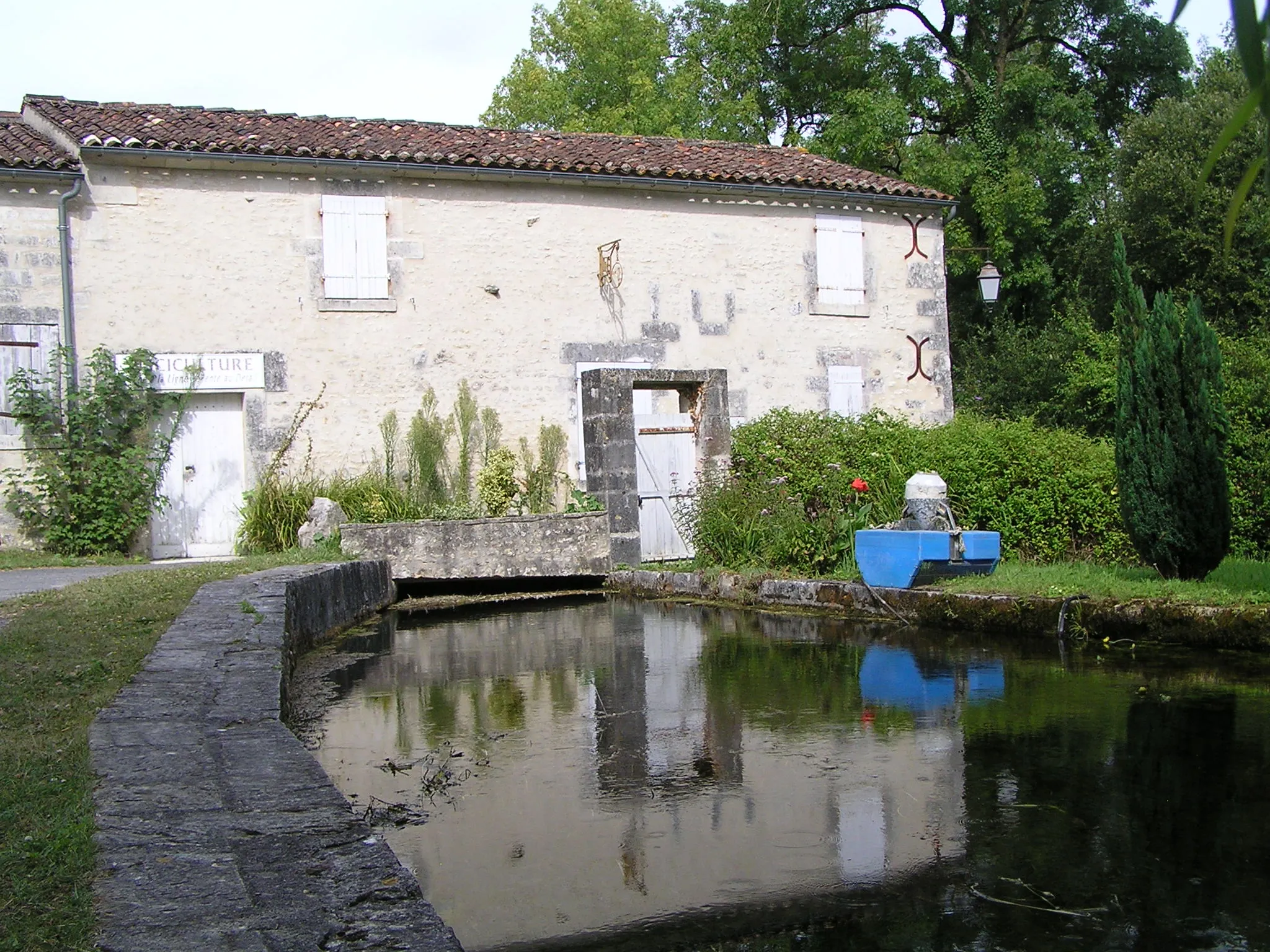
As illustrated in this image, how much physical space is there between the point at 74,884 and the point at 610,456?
10840mm

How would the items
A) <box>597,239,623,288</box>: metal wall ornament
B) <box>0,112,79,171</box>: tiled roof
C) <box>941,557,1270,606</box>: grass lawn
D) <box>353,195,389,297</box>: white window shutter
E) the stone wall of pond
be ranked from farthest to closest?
<box>597,239,623,288</box>: metal wall ornament
<box>353,195,389,297</box>: white window shutter
<box>0,112,79,171</box>: tiled roof
the stone wall of pond
<box>941,557,1270,606</box>: grass lawn

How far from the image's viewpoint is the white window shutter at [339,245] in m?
14.9

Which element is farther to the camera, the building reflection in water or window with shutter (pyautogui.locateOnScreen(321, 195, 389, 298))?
window with shutter (pyautogui.locateOnScreen(321, 195, 389, 298))

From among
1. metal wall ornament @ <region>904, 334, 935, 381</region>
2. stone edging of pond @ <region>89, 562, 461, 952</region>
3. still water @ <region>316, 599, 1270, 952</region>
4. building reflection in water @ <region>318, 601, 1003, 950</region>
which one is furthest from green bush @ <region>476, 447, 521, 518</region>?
stone edging of pond @ <region>89, 562, 461, 952</region>

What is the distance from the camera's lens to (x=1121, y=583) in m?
8.14

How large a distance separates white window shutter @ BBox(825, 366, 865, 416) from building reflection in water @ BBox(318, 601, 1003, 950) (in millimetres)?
9147

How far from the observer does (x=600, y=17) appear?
2805 cm

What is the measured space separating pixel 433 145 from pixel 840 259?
5.97 meters

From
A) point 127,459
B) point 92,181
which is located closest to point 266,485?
point 127,459

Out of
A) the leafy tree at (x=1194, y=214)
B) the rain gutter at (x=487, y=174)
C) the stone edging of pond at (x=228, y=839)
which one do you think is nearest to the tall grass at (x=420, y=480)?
the rain gutter at (x=487, y=174)

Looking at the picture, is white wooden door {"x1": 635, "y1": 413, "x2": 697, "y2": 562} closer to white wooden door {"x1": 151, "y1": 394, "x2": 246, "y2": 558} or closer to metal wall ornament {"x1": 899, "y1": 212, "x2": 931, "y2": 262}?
white wooden door {"x1": 151, "y1": 394, "x2": 246, "y2": 558}

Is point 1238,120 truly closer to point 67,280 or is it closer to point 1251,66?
point 1251,66

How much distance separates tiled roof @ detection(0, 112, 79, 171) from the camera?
1320 cm

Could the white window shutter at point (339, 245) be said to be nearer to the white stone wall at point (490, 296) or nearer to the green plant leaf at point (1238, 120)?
the white stone wall at point (490, 296)
